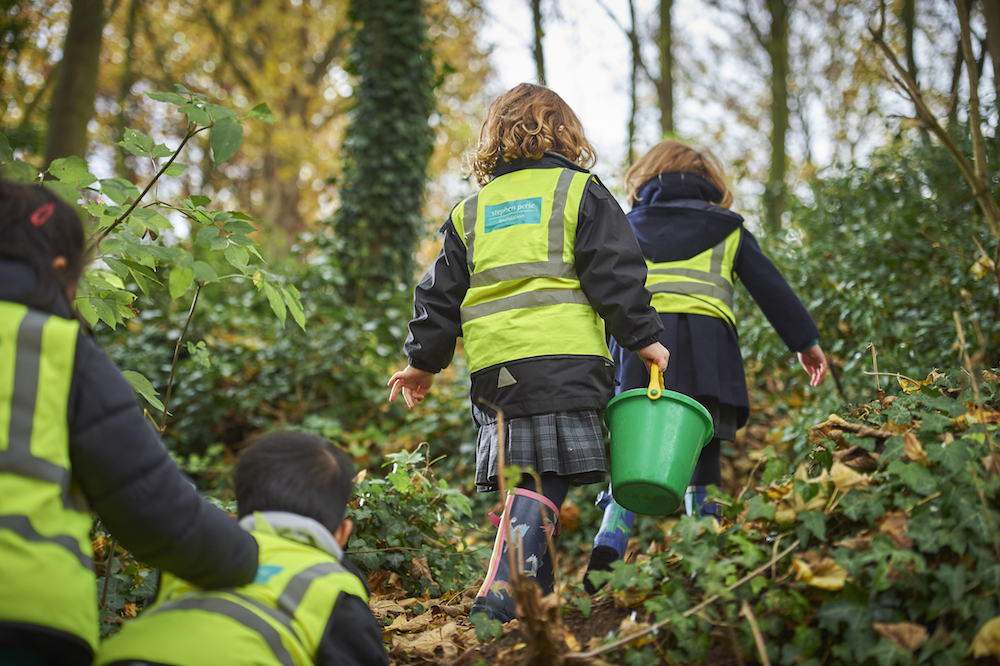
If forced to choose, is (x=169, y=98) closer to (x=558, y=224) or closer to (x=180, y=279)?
(x=180, y=279)

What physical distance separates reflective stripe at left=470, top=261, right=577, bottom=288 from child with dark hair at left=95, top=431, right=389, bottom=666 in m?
0.95

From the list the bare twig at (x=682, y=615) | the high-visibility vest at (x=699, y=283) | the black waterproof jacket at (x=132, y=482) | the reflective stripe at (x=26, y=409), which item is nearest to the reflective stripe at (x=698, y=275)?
the high-visibility vest at (x=699, y=283)

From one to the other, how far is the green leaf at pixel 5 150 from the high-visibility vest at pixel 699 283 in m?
2.30

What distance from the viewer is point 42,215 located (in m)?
1.30

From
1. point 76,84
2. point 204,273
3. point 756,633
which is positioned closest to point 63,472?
point 204,273

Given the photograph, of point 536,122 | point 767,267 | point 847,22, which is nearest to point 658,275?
point 767,267

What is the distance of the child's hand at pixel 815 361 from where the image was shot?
3037 mm

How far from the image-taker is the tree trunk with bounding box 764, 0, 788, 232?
778 centimetres

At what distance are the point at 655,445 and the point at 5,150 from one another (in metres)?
2.09

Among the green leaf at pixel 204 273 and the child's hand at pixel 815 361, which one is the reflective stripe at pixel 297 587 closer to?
the green leaf at pixel 204 273

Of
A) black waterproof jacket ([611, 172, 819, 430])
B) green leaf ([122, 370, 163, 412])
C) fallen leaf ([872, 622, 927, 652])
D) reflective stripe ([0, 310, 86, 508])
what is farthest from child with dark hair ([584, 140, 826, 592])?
reflective stripe ([0, 310, 86, 508])

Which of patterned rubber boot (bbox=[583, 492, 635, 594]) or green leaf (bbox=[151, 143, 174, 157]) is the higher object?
green leaf (bbox=[151, 143, 174, 157])

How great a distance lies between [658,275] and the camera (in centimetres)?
308

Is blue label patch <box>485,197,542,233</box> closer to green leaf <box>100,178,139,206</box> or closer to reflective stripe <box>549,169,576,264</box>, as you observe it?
reflective stripe <box>549,169,576,264</box>
